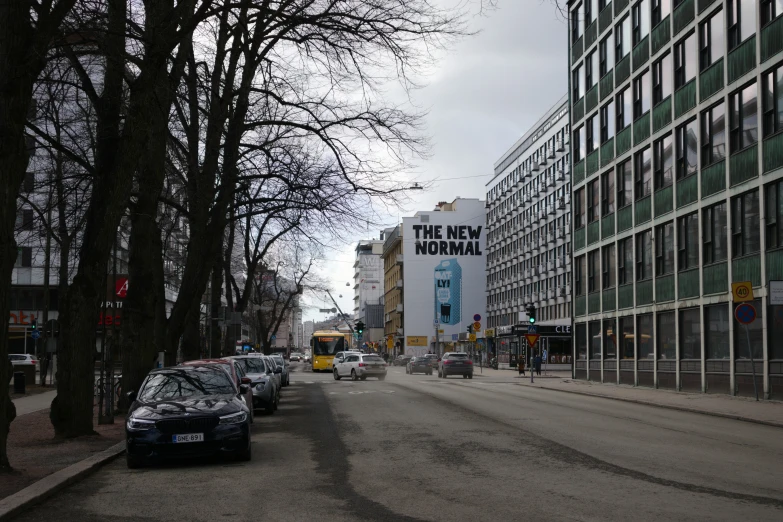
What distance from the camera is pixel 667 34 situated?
3634cm

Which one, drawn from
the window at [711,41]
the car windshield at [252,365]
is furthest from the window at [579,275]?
the car windshield at [252,365]

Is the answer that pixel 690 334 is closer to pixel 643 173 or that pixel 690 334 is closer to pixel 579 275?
pixel 643 173

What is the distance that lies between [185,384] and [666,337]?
26339mm

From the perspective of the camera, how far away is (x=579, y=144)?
162 feet

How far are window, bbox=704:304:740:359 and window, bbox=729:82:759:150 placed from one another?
17.9 ft

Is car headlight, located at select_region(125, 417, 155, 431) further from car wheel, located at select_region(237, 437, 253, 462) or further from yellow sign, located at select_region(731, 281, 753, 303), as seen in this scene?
yellow sign, located at select_region(731, 281, 753, 303)

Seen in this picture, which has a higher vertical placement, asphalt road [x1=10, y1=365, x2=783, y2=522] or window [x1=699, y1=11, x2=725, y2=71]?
window [x1=699, y1=11, x2=725, y2=71]

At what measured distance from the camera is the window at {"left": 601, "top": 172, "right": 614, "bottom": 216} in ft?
143

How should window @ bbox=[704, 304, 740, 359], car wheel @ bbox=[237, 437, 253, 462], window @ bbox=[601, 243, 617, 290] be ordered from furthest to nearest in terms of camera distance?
window @ bbox=[601, 243, 617, 290] < window @ bbox=[704, 304, 740, 359] < car wheel @ bbox=[237, 437, 253, 462]

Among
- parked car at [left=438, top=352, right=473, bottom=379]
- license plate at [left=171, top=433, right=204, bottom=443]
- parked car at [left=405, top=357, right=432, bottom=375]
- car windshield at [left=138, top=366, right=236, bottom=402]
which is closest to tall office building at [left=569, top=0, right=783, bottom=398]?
parked car at [left=438, top=352, right=473, bottom=379]

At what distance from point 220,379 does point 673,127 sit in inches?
1011

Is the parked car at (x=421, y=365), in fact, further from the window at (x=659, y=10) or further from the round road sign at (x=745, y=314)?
the round road sign at (x=745, y=314)

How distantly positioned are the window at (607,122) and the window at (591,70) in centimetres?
228

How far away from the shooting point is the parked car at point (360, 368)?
50000 millimetres
